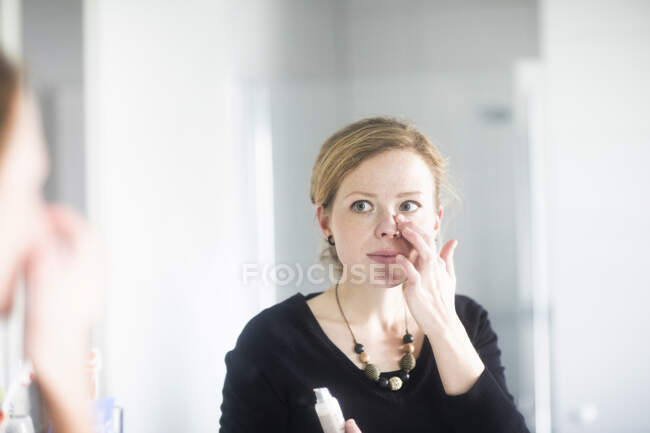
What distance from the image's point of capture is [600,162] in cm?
92

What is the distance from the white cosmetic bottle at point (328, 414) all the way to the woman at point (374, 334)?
0.01 m

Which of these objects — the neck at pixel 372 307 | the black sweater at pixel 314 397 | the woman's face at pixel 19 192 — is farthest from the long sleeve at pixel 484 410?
the woman's face at pixel 19 192

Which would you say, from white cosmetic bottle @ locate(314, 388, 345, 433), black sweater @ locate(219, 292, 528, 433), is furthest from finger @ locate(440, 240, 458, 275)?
white cosmetic bottle @ locate(314, 388, 345, 433)

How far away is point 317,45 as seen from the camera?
0.84 meters

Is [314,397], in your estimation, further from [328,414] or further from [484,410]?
[484,410]

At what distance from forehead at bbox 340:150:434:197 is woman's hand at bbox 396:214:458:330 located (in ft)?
0.13

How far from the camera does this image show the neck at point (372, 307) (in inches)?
26.9

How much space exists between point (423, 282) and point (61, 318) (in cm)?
39

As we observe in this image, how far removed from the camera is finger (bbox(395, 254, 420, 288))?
24.7 inches

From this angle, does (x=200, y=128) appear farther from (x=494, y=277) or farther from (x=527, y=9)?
(x=527, y=9)

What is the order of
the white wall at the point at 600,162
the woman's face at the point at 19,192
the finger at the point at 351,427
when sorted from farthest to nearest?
the white wall at the point at 600,162 < the finger at the point at 351,427 < the woman's face at the point at 19,192

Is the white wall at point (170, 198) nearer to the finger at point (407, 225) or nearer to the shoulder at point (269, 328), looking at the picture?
the shoulder at point (269, 328)

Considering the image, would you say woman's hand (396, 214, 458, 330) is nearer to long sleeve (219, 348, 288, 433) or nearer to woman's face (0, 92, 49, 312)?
long sleeve (219, 348, 288, 433)

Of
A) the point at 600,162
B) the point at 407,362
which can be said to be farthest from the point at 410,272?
the point at 600,162
